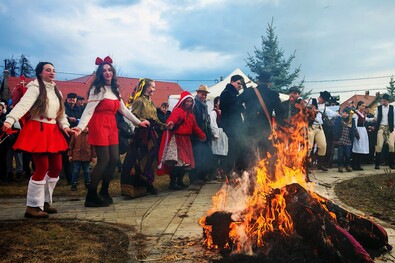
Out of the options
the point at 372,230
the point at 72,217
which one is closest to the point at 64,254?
the point at 72,217

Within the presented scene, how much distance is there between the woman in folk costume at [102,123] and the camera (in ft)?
17.8

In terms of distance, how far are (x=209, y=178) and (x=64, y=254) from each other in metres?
5.69

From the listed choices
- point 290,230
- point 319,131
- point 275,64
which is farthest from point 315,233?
point 275,64

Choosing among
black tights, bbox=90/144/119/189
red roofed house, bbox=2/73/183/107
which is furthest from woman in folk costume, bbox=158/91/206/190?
red roofed house, bbox=2/73/183/107

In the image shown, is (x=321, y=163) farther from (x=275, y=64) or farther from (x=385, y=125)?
(x=275, y=64)

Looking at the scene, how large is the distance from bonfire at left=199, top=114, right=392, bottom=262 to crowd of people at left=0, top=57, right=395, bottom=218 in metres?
1.35

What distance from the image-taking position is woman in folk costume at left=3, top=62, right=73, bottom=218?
464cm

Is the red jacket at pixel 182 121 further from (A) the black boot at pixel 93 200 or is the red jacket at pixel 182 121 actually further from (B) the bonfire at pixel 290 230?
(B) the bonfire at pixel 290 230

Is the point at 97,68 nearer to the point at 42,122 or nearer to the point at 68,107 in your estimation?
the point at 42,122

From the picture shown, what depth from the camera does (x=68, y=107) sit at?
918cm

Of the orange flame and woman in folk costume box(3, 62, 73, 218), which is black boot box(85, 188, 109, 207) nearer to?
woman in folk costume box(3, 62, 73, 218)

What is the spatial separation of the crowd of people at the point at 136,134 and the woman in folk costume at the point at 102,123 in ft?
0.05

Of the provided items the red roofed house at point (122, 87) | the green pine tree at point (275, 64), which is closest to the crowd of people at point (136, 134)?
the green pine tree at point (275, 64)

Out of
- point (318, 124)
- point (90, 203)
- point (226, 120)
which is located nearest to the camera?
point (90, 203)
